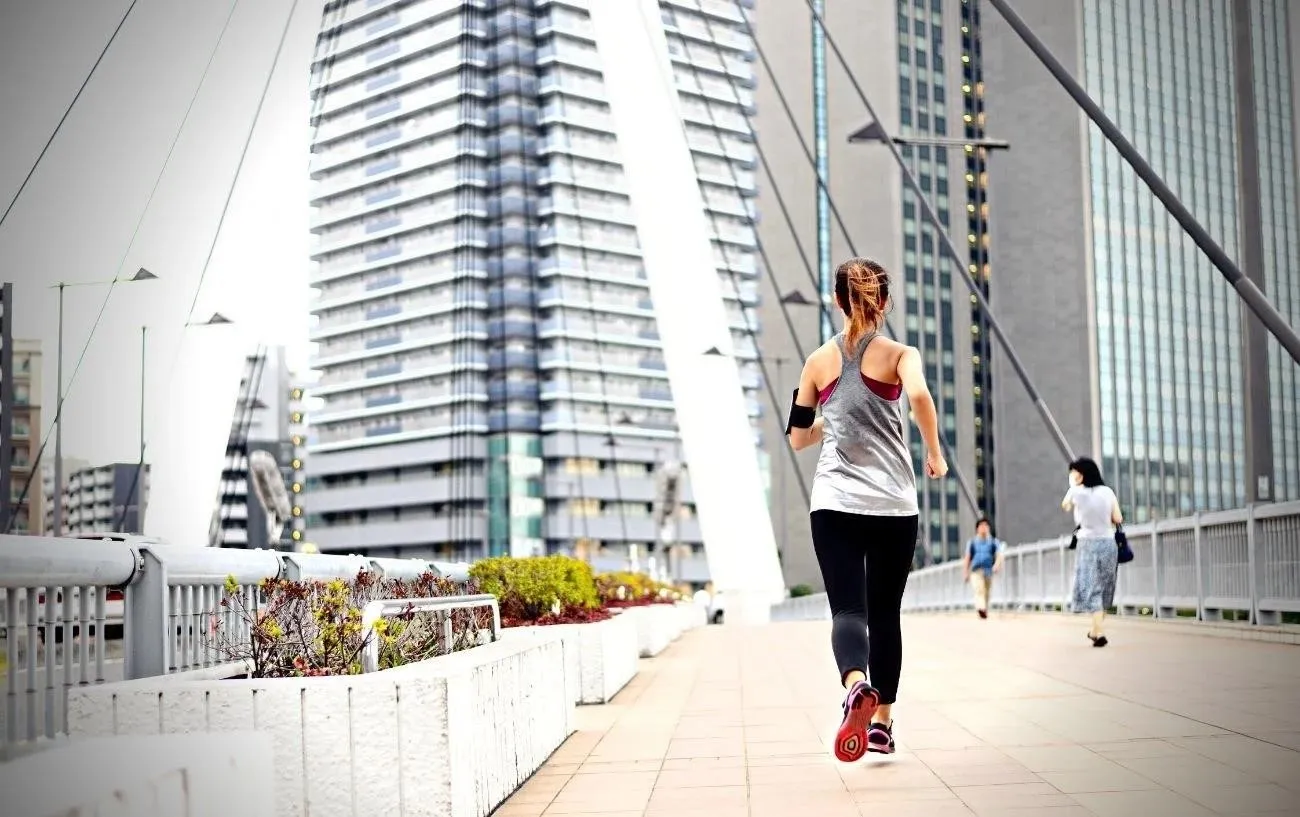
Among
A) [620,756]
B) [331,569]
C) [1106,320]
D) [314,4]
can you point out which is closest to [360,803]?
[620,756]

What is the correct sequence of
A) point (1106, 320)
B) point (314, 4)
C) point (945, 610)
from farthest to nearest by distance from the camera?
point (1106, 320) < point (945, 610) < point (314, 4)

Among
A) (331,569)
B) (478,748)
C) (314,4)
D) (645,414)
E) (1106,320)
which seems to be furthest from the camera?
(645,414)

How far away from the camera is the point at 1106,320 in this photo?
359 ft

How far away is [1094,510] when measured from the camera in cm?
1382

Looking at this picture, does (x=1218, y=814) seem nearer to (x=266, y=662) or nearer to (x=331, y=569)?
(x=266, y=662)

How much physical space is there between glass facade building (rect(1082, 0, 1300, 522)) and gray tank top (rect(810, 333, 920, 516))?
103087mm

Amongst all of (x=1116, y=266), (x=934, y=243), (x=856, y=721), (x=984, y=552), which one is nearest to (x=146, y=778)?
(x=856, y=721)

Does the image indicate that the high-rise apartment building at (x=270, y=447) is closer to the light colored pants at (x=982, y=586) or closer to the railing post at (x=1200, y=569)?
the light colored pants at (x=982, y=586)

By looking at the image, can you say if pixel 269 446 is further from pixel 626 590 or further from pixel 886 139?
pixel 626 590

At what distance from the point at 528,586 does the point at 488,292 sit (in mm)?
119561

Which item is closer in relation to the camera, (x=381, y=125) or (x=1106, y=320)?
(x=1106, y=320)

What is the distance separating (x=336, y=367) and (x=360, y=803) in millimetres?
133680

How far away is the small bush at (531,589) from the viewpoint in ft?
32.9

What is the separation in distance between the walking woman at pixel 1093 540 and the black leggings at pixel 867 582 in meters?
8.37
